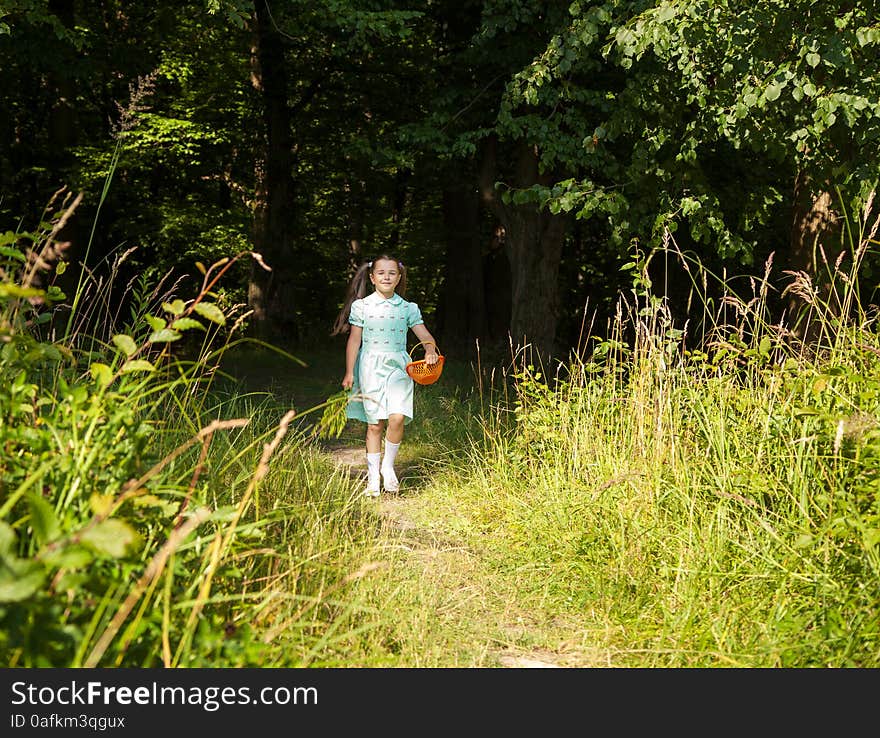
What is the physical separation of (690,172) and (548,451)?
4.34m

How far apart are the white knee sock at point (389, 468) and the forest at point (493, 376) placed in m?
0.30

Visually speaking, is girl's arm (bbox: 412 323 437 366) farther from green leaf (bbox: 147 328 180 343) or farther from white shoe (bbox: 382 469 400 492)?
green leaf (bbox: 147 328 180 343)

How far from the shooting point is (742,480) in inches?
164

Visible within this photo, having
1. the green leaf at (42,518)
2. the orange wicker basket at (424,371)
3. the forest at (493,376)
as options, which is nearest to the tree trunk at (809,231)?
the forest at (493,376)

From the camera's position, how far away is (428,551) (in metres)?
5.10

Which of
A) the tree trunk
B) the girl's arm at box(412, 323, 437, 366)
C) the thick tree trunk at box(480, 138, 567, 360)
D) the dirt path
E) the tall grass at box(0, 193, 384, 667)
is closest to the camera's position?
the tall grass at box(0, 193, 384, 667)

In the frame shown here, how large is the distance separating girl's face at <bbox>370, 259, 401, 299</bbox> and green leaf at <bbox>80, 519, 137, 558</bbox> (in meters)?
4.75

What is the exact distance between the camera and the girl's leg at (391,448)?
684cm

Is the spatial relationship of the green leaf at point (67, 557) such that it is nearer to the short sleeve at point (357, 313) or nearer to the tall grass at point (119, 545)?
the tall grass at point (119, 545)

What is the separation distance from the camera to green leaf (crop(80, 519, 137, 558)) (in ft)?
6.95

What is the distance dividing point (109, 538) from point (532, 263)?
10781mm

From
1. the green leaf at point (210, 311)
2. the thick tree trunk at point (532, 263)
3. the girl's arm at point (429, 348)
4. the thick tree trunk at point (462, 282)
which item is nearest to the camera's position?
the green leaf at point (210, 311)

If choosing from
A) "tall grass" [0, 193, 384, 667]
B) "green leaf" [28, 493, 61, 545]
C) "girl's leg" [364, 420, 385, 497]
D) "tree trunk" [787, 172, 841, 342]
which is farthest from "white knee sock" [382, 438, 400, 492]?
"green leaf" [28, 493, 61, 545]

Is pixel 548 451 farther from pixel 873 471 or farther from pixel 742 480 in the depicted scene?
pixel 873 471
